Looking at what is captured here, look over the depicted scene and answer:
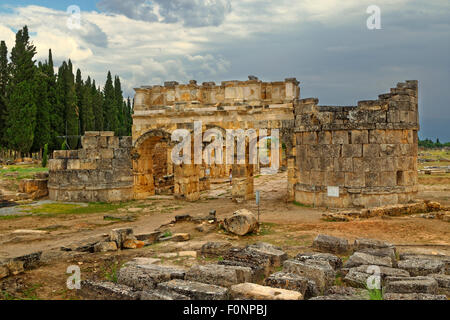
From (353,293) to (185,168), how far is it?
1263cm

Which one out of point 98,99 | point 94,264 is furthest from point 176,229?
point 98,99

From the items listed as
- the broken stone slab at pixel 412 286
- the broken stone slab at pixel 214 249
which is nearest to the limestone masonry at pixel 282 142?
the broken stone slab at pixel 214 249

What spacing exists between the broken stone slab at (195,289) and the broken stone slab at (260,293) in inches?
6.6

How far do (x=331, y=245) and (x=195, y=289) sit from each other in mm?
4014

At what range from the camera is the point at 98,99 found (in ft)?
133

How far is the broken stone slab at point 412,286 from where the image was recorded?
16.8 ft

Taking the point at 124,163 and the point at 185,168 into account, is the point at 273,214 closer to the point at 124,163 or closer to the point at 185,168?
the point at 185,168

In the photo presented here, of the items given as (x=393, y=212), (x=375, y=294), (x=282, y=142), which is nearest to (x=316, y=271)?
(x=375, y=294)

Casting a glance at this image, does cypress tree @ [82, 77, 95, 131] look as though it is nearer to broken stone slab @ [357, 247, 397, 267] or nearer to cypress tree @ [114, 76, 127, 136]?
cypress tree @ [114, 76, 127, 136]

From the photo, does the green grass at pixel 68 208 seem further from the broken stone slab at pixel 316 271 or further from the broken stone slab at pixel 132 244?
the broken stone slab at pixel 316 271

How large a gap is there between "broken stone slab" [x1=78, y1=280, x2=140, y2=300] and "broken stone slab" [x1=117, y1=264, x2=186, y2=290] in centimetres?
27

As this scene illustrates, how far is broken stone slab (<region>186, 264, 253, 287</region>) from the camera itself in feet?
18.5

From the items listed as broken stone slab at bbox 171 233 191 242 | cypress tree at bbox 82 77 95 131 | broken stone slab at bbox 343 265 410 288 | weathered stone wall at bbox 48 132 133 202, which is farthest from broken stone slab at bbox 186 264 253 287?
cypress tree at bbox 82 77 95 131

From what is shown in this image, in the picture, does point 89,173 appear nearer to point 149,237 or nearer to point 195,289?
point 149,237
